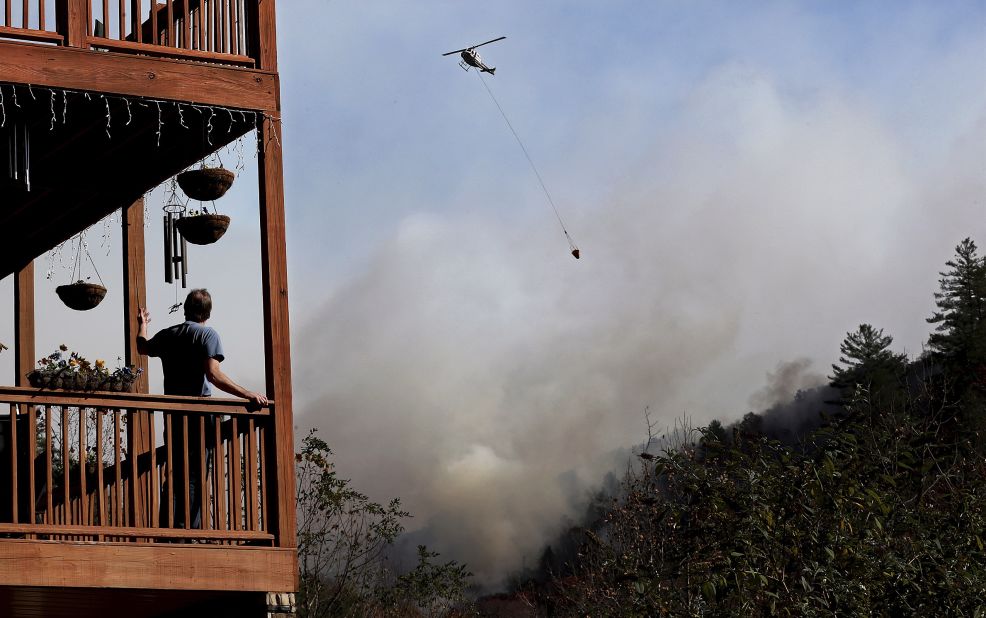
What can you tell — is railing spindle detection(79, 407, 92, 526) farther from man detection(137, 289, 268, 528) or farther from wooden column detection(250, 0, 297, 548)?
wooden column detection(250, 0, 297, 548)

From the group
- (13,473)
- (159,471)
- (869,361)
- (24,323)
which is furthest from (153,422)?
(869,361)

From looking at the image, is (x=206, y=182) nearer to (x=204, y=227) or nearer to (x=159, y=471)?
(x=204, y=227)

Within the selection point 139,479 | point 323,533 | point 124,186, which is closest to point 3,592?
point 139,479

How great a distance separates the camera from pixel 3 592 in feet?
30.5

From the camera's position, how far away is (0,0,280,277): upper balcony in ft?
31.9

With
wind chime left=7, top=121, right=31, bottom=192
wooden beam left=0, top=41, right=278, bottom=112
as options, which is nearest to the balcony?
wind chime left=7, top=121, right=31, bottom=192

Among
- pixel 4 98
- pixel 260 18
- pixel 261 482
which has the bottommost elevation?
pixel 261 482

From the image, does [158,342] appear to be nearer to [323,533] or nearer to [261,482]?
[261,482]

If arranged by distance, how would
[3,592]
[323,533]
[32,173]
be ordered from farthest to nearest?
[323,533] < [32,173] < [3,592]

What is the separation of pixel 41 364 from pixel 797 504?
499cm

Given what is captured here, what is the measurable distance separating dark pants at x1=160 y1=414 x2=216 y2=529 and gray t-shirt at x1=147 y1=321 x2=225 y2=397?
0.74 ft

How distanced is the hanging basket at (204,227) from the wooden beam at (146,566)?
144 inches

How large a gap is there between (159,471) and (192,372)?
70 cm

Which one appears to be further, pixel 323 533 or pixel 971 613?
pixel 323 533
